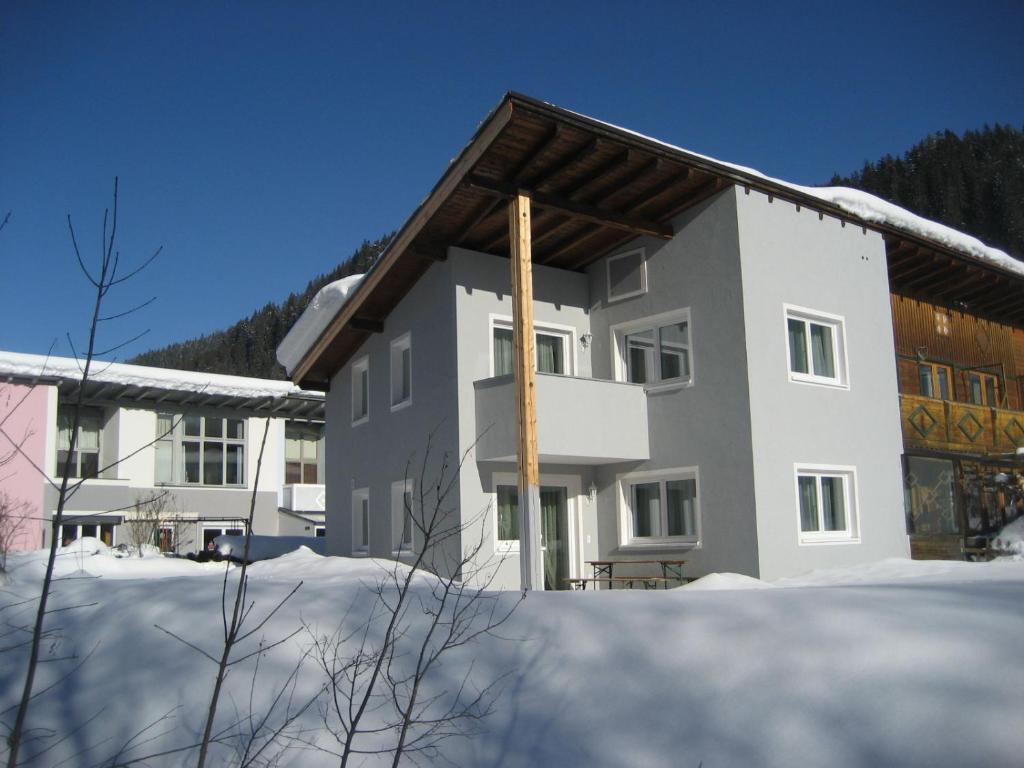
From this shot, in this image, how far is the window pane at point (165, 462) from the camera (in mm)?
26156

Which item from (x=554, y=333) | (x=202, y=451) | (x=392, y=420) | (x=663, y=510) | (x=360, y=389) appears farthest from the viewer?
(x=202, y=451)

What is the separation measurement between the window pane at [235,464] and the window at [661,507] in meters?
16.8

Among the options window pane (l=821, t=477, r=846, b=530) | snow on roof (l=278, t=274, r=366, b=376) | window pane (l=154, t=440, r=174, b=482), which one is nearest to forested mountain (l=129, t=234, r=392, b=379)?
window pane (l=154, t=440, r=174, b=482)

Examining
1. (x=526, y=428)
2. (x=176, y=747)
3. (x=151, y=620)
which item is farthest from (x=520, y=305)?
(x=176, y=747)

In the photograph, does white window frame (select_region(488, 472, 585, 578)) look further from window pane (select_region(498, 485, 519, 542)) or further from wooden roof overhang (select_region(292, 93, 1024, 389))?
wooden roof overhang (select_region(292, 93, 1024, 389))

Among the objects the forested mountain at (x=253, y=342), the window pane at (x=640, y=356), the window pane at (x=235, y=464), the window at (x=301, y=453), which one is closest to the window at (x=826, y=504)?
the window pane at (x=640, y=356)

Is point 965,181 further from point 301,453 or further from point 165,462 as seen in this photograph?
point 165,462

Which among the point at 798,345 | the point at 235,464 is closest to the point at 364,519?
the point at 798,345

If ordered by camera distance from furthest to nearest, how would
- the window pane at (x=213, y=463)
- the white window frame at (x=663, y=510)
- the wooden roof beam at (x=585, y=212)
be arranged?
1. the window pane at (x=213, y=463)
2. the white window frame at (x=663, y=510)
3. the wooden roof beam at (x=585, y=212)

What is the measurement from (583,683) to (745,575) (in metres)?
7.25

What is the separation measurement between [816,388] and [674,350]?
214 centimetres

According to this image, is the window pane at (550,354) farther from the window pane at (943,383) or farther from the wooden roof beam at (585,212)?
the window pane at (943,383)

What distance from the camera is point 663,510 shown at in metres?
13.4

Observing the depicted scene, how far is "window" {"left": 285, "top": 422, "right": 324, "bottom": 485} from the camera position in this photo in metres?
28.8
